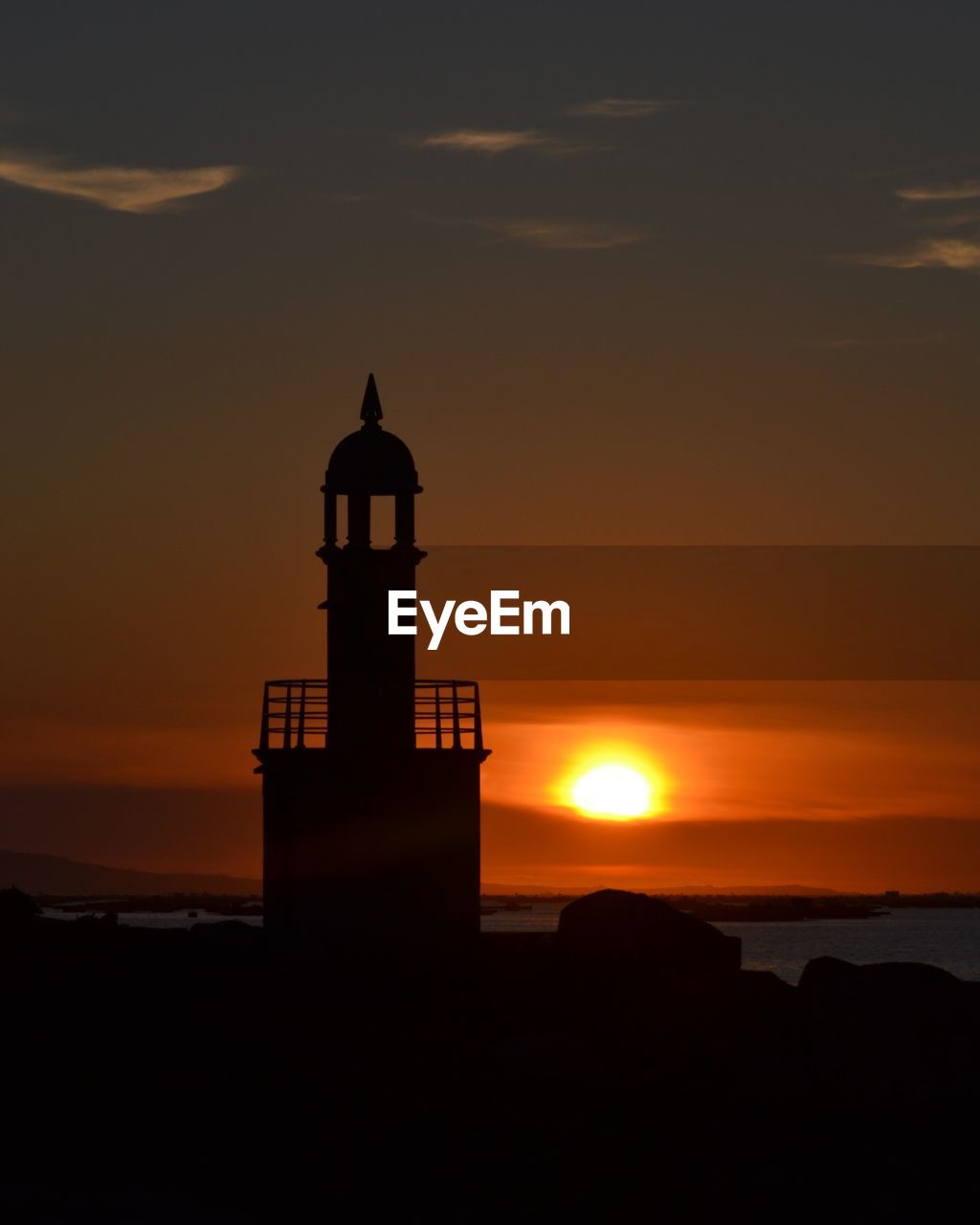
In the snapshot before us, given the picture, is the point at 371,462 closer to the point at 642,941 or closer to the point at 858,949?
the point at 642,941

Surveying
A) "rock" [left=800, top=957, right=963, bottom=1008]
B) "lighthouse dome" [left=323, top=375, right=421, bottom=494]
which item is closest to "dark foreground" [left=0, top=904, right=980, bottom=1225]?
"rock" [left=800, top=957, right=963, bottom=1008]

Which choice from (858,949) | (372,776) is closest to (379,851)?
(372,776)

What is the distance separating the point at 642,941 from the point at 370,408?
37.0ft

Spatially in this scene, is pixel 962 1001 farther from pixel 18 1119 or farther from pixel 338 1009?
pixel 18 1119

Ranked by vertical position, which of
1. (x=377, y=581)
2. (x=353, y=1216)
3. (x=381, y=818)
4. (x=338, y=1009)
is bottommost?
(x=353, y=1216)

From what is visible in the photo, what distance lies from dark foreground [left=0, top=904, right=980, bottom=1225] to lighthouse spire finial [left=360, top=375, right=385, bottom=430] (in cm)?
997

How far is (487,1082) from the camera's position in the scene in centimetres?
3441

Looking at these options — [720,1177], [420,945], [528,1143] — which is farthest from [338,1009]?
[720,1177]

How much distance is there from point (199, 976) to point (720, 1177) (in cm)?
1027

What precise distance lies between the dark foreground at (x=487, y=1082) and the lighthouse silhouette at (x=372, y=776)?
3.91ft

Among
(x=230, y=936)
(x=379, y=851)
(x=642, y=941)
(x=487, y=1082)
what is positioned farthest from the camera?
(x=230, y=936)

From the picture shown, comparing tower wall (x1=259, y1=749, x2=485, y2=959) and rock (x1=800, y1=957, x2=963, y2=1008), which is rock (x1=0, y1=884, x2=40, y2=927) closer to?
tower wall (x1=259, y1=749, x2=485, y2=959)

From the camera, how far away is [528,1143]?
32.8m

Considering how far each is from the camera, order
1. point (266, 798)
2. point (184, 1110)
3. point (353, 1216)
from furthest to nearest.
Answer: point (266, 798) < point (184, 1110) < point (353, 1216)
